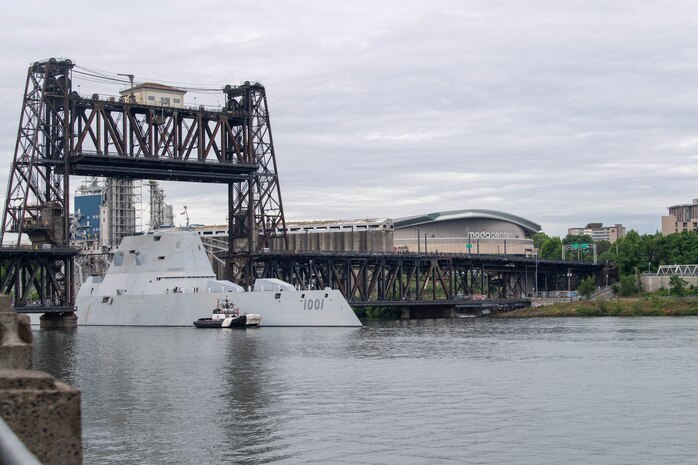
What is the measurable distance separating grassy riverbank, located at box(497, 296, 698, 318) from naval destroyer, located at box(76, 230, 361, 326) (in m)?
36.1

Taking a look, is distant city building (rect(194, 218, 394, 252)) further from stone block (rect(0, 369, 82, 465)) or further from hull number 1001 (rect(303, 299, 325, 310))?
stone block (rect(0, 369, 82, 465))

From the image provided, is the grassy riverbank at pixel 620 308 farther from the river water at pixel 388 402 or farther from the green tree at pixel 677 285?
the river water at pixel 388 402

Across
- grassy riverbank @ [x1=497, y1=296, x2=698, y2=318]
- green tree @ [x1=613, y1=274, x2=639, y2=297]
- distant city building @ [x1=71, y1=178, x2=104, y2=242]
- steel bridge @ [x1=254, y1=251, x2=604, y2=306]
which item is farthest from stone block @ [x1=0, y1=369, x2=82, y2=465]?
distant city building @ [x1=71, y1=178, x2=104, y2=242]

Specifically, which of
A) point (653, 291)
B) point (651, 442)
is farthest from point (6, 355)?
point (653, 291)

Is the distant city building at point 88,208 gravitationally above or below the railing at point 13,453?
above

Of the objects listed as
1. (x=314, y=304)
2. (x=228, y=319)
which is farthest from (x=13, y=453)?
(x=228, y=319)

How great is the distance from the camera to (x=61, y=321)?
94.0 meters

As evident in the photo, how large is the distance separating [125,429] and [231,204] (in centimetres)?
7959

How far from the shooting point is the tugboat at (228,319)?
86125mm

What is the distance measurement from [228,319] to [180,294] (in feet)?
23.8

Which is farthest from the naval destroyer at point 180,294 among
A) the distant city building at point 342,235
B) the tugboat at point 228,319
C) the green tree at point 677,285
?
the distant city building at point 342,235

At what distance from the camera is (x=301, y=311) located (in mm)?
87000

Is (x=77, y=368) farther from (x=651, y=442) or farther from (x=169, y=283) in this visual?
(x=169, y=283)

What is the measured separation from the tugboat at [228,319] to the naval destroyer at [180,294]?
94cm
